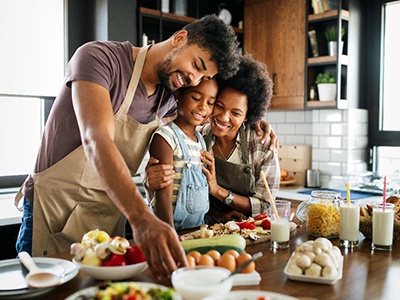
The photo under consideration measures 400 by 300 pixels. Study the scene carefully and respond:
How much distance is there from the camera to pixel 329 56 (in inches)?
158

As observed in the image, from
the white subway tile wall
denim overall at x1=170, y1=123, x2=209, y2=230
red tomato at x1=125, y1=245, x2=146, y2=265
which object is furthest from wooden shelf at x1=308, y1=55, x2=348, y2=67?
red tomato at x1=125, y1=245, x2=146, y2=265

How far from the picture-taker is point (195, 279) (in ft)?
3.70

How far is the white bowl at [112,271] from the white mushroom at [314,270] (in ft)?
1.53

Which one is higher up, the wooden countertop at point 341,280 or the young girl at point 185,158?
the young girl at point 185,158

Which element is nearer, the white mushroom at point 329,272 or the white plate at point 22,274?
the white plate at point 22,274

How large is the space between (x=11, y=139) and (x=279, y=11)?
2702mm

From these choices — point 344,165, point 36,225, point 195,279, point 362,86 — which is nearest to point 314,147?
point 344,165

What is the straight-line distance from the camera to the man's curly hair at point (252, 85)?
2.17 m

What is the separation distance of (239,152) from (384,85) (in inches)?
101

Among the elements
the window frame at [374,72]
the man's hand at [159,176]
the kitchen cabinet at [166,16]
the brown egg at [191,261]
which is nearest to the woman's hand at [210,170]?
the man's hand at [159,176]

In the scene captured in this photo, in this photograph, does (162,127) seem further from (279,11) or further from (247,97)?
(279,11)

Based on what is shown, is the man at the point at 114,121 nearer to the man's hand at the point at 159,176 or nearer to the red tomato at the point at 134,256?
the man's hand at the point at 159,176

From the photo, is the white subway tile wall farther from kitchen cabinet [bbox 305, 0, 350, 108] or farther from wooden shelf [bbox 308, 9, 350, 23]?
wooden shelf [bbox 308, 9, 350, 23]

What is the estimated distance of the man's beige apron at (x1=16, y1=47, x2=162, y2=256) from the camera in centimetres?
187
